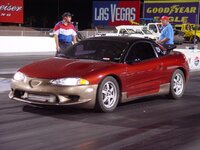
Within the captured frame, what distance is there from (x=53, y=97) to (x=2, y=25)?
143 feet

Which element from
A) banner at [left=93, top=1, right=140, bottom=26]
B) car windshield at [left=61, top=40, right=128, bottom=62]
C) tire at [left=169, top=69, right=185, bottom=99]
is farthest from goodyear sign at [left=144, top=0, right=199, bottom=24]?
car windshield at [left=61, top=40, right=128, bottom=62]

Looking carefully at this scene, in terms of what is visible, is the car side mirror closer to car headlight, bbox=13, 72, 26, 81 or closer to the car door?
the car door

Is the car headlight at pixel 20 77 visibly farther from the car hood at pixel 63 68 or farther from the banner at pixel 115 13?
the banner at pixel 115 13

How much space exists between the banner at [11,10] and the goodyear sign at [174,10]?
13.4 meters

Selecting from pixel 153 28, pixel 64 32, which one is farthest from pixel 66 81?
pixel 153 28

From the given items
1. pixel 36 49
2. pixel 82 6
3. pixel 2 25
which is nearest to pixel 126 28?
pixel 36 49

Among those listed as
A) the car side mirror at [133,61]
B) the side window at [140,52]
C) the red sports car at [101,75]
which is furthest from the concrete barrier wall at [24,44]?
the car side mirror at [133,61]

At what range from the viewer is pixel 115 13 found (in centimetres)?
4297

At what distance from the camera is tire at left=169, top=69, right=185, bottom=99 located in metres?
9.41

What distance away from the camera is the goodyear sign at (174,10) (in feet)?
139

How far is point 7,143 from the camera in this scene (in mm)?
5734

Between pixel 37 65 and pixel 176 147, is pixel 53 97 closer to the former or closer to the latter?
pixel 37 65

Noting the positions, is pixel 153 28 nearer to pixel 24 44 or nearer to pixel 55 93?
pixel 24 44

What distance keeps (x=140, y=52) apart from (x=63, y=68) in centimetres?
174
